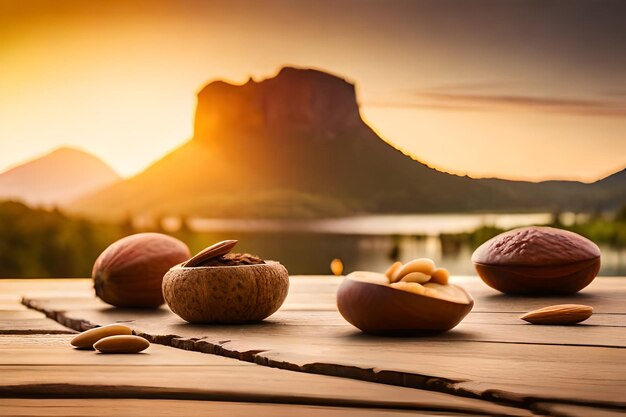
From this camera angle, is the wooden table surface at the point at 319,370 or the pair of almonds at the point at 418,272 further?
the pair of almonds at the point at 418,272

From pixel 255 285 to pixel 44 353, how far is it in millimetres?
329

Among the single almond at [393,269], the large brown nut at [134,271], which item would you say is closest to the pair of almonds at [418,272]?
the single almond at [393,269]

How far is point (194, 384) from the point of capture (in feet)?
2.85

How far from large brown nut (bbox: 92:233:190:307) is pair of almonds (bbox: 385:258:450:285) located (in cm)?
52

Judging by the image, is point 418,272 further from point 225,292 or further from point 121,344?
point 121,344

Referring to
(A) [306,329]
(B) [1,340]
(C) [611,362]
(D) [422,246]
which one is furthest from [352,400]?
(D) [422,246]

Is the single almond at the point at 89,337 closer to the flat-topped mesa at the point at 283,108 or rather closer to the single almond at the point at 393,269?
the single almond at the point at 393,269

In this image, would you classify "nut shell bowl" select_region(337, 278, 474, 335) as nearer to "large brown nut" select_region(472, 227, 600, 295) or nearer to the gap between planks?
the gap between planks

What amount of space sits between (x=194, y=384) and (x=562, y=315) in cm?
63

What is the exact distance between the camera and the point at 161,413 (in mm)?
760

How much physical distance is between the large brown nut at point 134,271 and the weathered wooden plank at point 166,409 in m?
0.74

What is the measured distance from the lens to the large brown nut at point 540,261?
5.21ft

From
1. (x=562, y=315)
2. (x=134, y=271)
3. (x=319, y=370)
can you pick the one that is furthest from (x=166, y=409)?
(x=134, y=271)

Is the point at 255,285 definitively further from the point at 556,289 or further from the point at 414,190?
the point at 414,190
